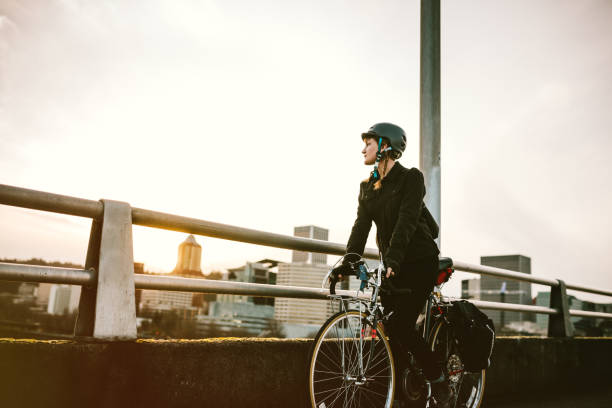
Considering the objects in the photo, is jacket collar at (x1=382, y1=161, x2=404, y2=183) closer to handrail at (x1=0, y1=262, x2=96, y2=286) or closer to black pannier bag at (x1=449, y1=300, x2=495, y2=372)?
black pannier bag at (x1=449, y1=300, x2=495, y2=372)

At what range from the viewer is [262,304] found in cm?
19512

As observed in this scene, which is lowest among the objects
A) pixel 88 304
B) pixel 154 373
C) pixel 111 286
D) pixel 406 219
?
pixel 154 373

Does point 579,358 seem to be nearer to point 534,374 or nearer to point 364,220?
point 534,374

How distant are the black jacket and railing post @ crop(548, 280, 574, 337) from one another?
14.7 feet

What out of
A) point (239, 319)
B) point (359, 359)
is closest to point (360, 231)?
point (359, 359)

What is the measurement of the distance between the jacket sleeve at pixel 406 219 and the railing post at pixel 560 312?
4.84 m

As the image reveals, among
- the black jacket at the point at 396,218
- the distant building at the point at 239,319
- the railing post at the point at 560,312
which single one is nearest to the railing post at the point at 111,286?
the black jacket at the point at 396,218

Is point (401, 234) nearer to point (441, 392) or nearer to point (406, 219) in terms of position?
point (406, 219)

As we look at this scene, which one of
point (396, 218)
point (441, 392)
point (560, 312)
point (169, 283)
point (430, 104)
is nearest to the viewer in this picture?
point (169, 283)

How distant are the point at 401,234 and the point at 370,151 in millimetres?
760

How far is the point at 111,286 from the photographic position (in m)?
2.77

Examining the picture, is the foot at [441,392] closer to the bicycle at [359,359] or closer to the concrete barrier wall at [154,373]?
the bicycle at [359,359]

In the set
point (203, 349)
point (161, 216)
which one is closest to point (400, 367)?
point (203, 349)

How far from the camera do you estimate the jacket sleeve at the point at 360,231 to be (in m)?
3.94
